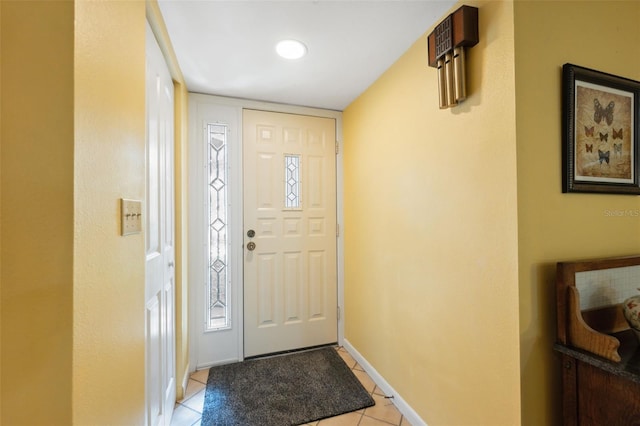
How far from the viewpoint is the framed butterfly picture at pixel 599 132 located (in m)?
1.08

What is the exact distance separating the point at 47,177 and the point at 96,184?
0.12 meters

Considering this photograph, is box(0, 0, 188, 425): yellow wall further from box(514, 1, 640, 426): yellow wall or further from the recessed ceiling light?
box(514, 1, 640, 426): yellow wall

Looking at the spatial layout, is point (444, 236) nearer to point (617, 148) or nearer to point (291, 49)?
point (617, 148)

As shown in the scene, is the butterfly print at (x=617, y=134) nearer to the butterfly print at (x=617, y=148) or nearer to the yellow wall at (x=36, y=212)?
the butterfly print at (x=617, y=148)

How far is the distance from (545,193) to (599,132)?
40 centimetres

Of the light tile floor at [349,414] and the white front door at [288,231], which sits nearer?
the light tile floor at [349,414]

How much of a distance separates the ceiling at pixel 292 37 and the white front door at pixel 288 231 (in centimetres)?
44

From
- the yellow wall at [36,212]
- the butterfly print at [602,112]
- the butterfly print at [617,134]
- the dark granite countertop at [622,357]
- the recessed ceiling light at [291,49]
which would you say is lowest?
the dark granite countertop at [622,357]

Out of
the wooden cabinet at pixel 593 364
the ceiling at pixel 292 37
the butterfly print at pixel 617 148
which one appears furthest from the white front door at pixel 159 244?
the butterfly print at pixel 617 148

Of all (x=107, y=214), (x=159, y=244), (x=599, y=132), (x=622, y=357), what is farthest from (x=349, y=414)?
(x=599, y=132)

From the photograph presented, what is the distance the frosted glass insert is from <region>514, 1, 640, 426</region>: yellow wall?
69.3 inches

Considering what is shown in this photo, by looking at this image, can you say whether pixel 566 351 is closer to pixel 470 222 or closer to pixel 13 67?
pixel 470 222

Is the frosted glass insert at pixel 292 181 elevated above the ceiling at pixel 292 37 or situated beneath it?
situated beneath

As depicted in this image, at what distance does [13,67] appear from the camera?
54 centimetres
